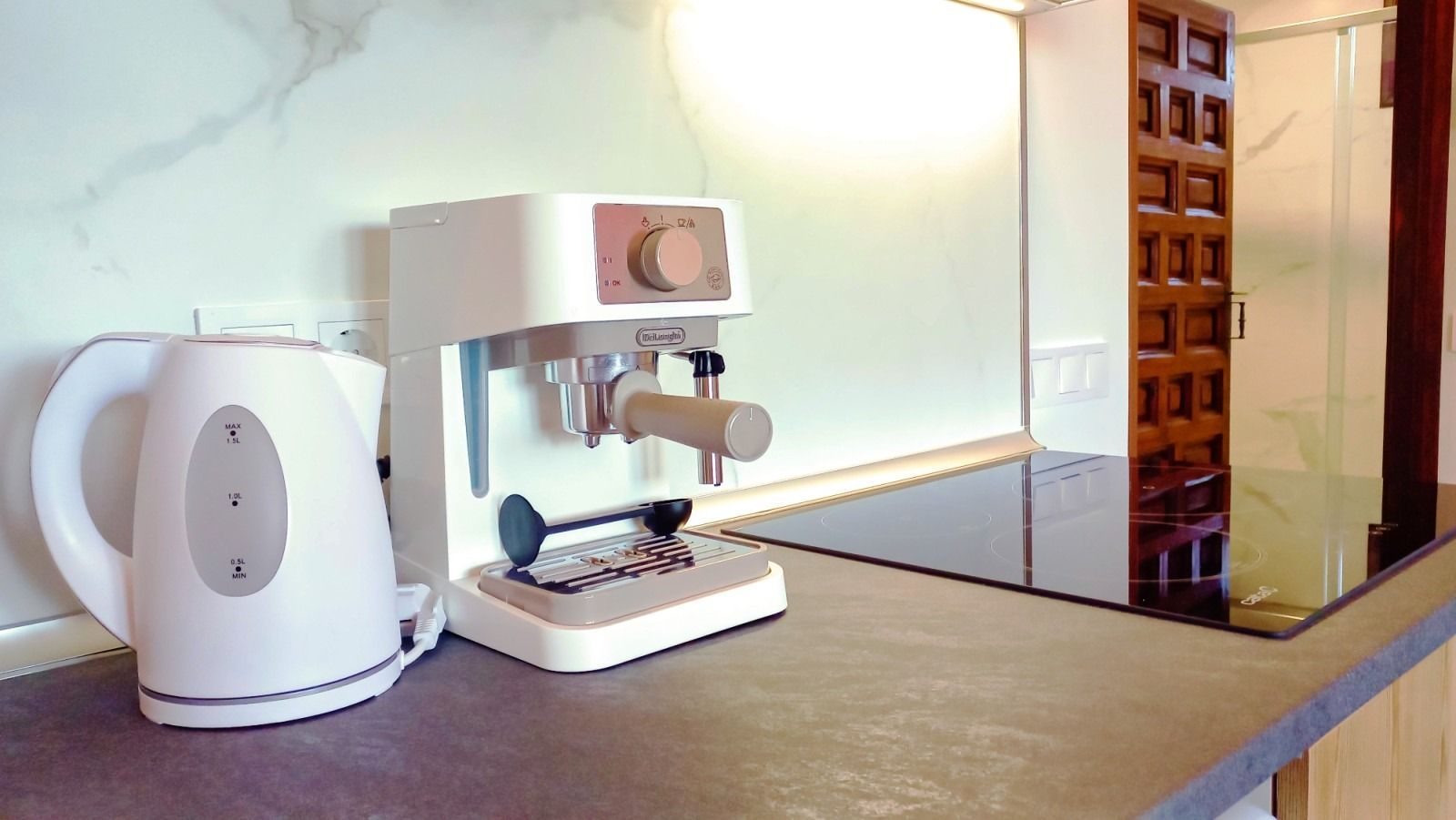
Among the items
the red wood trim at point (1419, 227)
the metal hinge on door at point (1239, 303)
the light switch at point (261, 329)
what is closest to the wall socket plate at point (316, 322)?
the light switch at point (261, 329)

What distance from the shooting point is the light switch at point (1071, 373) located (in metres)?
1.46

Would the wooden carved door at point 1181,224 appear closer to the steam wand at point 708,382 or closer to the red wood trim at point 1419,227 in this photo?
the red wood trim at point 1419,227

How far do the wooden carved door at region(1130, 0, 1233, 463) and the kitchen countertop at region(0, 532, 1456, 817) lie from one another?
3.44 feet

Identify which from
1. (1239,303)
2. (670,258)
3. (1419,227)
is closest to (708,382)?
(670,258)

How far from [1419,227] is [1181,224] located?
1.42 feet

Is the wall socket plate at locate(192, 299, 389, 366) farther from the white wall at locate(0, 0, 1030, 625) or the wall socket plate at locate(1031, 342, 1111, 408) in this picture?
the wall socket plate at locate(1031, 342, 1111, 408)

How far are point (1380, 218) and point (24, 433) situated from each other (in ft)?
10.00

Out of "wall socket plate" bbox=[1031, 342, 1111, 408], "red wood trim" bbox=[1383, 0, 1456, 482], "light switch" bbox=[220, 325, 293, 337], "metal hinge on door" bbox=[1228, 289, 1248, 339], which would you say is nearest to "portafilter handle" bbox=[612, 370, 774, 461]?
"light switch" bbox=[220, 325, 293, 337]

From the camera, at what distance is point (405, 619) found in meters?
0.68

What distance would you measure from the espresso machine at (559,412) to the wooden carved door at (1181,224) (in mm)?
1075

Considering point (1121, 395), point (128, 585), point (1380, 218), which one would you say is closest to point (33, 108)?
point (128, 585)

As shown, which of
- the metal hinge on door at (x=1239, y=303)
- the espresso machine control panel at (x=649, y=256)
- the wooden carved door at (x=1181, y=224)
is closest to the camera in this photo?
the espresso machine control panel at (x=649, y=256)

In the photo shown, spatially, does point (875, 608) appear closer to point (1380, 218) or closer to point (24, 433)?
point (24, 433)

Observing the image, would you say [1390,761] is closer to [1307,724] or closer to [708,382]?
[1307,724]
